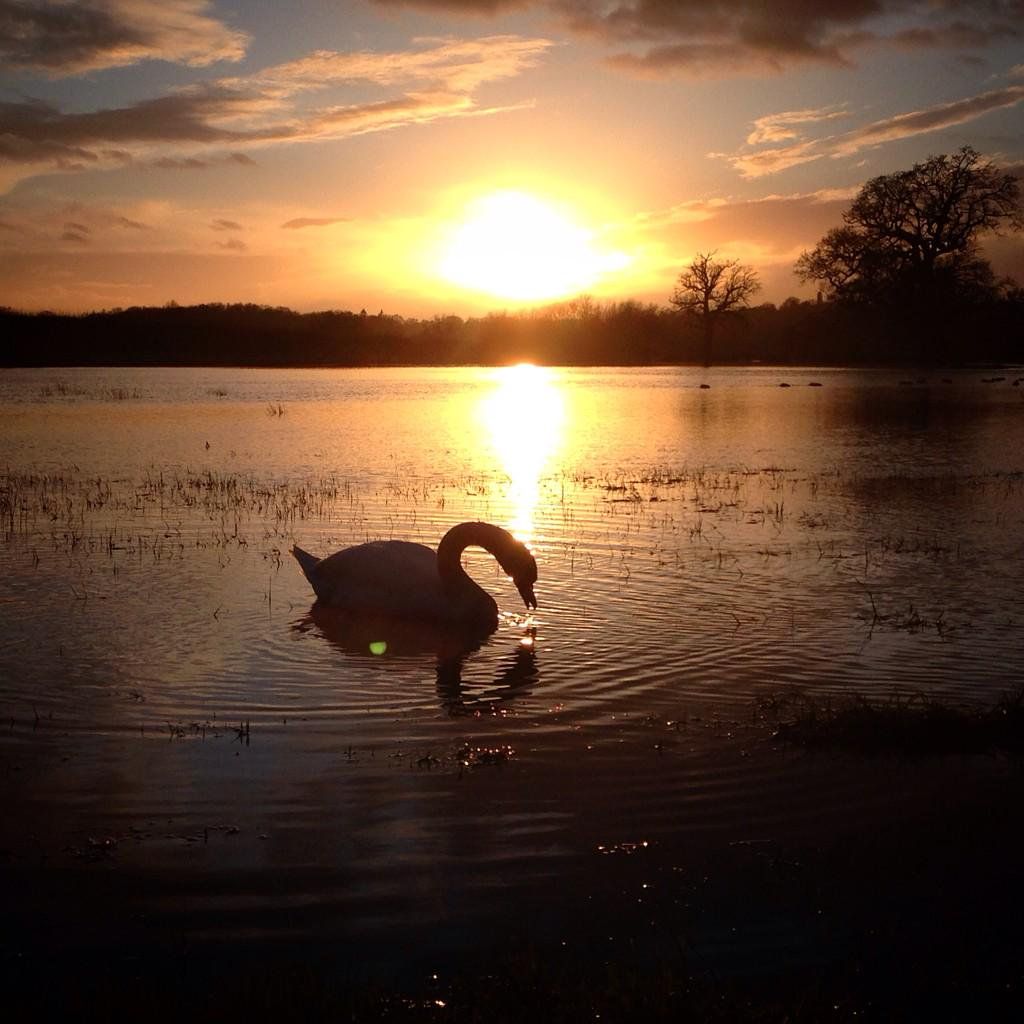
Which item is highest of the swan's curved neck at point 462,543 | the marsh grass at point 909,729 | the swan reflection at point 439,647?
the swan's curved neck at point 462,543

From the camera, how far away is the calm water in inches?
218

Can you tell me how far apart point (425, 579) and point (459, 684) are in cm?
228

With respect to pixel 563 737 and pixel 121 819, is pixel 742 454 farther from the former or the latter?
pixel 121 819

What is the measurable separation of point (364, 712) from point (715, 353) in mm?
132160

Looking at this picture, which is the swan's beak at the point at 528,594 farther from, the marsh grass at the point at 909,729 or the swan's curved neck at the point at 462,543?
the marsh grass at the point at 909,729

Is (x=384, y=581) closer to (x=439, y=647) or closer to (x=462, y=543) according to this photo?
(x=462, y=543)

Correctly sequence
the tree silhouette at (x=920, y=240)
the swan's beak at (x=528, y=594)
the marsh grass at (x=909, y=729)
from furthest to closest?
the tree silhouette at (x=920, y=240) < the swan's beak at (x=528, y=594) < the marsh grass at (x=909, y=729)

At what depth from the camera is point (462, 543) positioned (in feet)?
36.4

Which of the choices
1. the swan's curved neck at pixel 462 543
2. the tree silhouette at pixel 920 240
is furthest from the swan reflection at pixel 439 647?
the tree silhouette at pixel 920 240

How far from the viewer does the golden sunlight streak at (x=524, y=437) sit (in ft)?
64.6

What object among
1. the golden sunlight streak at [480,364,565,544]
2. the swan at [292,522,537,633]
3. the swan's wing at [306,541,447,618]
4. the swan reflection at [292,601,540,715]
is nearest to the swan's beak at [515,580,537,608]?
the swan at [292,522,537,633]

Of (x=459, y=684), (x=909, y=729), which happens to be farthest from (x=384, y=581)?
(x=909, y=729)

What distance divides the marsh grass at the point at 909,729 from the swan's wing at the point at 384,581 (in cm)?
436

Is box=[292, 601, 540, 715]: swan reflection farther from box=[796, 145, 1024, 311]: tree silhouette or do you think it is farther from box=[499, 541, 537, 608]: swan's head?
box=[796, 145, 1024, 311]: tree silhouette
